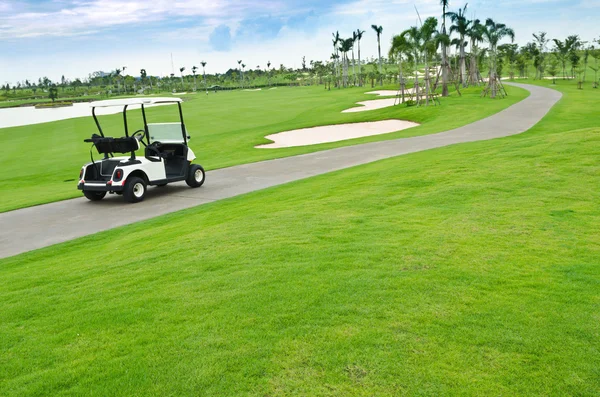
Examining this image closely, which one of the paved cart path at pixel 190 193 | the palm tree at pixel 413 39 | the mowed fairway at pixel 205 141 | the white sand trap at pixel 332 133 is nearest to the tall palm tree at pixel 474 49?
the palm tree at pixel 413 39

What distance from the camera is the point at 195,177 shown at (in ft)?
44.4

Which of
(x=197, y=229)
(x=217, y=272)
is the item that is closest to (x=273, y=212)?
(x=197, y=229)

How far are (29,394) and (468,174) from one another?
8496 mm

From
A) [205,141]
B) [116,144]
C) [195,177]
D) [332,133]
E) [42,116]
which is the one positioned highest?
[42,116]

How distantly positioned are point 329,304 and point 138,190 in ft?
28.4

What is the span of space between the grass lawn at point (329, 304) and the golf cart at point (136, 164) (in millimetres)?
3630

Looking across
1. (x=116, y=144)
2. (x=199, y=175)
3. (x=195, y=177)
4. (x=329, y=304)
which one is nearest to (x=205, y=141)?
(x=199, y=175)

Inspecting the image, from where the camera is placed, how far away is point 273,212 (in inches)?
339

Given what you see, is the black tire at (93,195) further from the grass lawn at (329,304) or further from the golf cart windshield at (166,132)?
the grass lawn at (329,304)

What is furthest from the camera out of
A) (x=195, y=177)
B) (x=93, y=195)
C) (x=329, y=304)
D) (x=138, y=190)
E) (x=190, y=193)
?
(x=195, y=177)

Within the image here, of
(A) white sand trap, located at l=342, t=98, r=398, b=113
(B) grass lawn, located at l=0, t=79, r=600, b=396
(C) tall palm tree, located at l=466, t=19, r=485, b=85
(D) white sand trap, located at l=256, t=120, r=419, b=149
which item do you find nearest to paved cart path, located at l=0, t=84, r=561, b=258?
(B) grass lawn, located at l=0, t=79, r=600, b=396

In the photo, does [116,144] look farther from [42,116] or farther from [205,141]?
[42,116]

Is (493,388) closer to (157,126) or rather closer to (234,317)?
(234,317)

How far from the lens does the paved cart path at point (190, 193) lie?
9.59 metres
